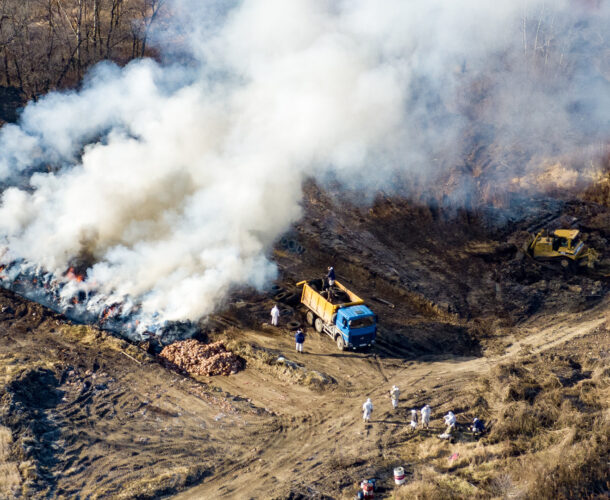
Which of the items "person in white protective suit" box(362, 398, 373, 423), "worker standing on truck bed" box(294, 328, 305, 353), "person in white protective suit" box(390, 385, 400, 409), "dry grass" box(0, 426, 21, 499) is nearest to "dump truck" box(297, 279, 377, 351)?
"worker standing on truck bed" box(294, 328, 305, 353)

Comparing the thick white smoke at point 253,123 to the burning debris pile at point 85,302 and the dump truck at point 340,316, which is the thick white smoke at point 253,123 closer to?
the burning debris pile at point 85,302

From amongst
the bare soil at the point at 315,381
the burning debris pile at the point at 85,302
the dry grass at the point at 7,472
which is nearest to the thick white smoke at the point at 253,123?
the burning debris pile at the point at 85,302

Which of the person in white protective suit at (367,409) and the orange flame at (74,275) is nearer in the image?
the person in white protective suit at (367,409)

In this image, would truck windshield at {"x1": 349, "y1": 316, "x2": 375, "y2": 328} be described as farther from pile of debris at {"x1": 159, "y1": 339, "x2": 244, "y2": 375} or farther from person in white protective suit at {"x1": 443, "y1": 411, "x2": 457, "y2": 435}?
person in white protective suit at {"x1": 443, "y1": 411, "x2": 457, "y2": 435}

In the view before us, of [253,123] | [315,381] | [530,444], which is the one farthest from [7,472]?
[253,123]

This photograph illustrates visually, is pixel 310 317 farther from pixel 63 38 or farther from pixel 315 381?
pixel 63 38

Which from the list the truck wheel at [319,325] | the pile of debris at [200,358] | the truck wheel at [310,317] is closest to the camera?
the pile of debris at [200,358]

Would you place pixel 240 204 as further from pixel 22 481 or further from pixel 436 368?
pixel 22 481

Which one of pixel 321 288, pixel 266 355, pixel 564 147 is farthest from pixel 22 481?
pixel 564 147
